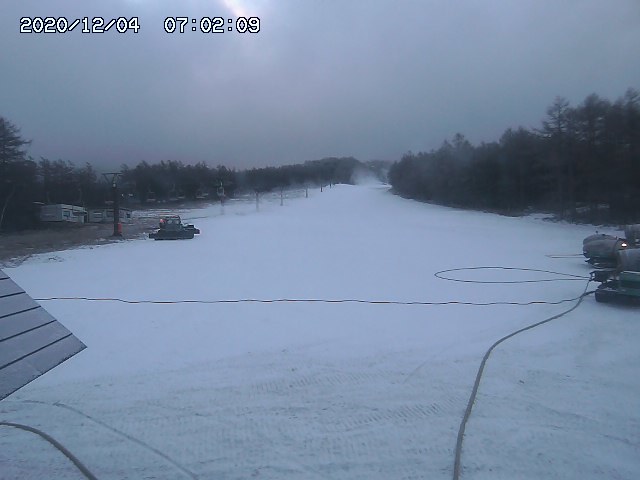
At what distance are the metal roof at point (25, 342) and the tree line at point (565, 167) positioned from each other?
80.4 ft

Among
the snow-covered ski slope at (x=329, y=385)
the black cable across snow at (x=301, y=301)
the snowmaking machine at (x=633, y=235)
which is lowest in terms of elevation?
the black cable across snow at (x=301, y=301)

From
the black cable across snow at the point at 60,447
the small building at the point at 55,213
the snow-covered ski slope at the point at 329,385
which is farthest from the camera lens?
the small building at the point at 55,213

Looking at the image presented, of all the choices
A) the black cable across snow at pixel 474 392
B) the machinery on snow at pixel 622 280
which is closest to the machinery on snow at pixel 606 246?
the machinery on snow at pixel 622 280

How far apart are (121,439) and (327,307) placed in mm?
5527

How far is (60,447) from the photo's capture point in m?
4.10

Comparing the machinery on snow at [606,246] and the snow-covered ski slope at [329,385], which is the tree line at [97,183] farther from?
the machinery on snow at [606,246]

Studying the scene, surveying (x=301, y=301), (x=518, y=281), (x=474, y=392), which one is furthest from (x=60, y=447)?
(x=518, y=281)

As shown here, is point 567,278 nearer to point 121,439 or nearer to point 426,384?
point 426,384

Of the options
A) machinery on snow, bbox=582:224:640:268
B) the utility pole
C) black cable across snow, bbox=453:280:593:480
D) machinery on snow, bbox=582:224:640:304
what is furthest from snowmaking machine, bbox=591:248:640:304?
the utility pole

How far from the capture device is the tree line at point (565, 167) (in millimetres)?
24172

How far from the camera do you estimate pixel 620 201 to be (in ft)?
80.7

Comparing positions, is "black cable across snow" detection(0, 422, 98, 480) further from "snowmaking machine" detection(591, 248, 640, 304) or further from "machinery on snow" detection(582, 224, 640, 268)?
"machinery on snow" detection(582, 224, 640, 268)

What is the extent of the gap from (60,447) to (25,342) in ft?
2.93

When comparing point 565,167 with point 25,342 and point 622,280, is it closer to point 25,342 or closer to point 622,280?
point 622,280
